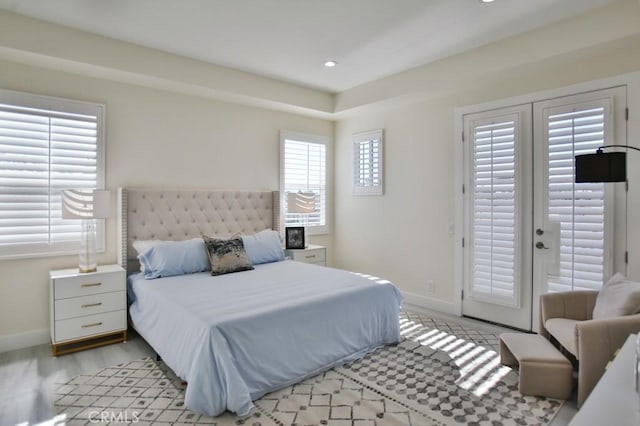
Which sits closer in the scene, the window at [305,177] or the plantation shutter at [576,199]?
the plantation shutter at [576,199]

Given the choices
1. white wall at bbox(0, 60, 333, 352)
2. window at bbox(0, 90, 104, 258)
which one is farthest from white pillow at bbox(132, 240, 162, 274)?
window at bbox(0, 90, 104, 258)

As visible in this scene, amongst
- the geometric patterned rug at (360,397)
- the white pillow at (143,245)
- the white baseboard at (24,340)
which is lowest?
the geometric patterned rug at (360,397)

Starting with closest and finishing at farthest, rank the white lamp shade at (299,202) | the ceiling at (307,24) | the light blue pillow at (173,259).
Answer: the ceiling at (307,24), the light blue pillow at (173,259), the white lamp shade at (299,202)

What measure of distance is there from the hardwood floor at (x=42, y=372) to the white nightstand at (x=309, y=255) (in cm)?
194

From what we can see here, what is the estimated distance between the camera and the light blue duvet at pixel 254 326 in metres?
2.24

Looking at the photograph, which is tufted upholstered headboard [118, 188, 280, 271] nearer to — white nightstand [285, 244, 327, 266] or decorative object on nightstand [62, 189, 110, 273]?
decorative object on nightstand [62, 189, 110, 273]

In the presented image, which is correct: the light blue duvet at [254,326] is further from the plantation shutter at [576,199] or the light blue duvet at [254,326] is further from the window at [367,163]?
the window at [367,163]

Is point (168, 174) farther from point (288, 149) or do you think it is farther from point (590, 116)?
point (590, 116)

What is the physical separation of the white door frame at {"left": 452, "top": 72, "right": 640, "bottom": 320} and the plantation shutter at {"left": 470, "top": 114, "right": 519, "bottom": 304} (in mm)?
142

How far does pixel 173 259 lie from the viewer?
3559mm

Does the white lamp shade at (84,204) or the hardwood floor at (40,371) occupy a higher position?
the white lamp shade at (84,204)

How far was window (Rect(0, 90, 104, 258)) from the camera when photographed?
3.22 m

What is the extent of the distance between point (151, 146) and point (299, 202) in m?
1.87

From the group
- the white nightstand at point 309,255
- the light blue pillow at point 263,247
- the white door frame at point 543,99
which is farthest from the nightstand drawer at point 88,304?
the white door frame at point 543,99
